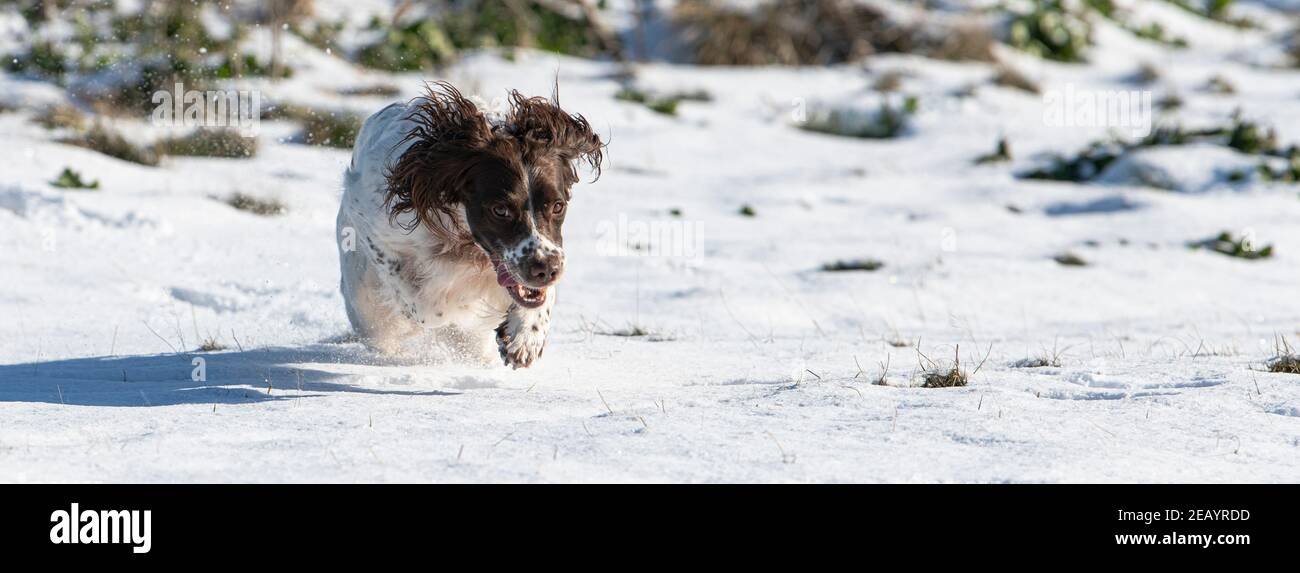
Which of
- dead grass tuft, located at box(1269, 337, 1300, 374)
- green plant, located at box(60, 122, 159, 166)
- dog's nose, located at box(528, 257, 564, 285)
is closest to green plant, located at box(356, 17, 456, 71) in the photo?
green plant, located at box(60, 122, 159, 166)

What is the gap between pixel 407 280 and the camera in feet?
18.0

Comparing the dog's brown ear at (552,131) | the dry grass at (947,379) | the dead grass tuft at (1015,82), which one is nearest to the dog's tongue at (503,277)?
the dog's brown ear at (552,131)

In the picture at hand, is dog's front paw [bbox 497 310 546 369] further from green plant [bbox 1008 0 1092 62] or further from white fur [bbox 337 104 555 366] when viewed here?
green plant [bbox 1008 0 1092 62]

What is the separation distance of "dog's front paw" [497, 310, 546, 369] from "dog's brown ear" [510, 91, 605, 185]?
0.57m

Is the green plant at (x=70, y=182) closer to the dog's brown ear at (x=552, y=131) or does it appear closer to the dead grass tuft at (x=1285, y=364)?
the dog's brown ear at (x=552, y=131)

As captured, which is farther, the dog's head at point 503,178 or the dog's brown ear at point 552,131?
Answer: the dog's brown ear at point 552,131

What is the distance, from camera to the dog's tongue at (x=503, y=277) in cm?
503

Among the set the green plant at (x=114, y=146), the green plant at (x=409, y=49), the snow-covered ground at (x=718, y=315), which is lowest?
the snow-covered ground at (x=718, y=315)

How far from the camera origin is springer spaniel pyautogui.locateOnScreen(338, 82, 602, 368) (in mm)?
4945

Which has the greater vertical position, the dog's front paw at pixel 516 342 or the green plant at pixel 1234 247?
the green plant at pixel 1234 247

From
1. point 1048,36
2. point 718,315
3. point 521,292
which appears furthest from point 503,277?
point 1048,36

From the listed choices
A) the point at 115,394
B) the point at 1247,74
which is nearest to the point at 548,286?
the point at 115,394
